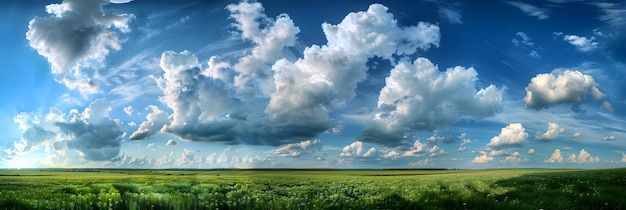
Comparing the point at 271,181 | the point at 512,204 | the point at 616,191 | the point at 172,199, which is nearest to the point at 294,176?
the point at 271,181

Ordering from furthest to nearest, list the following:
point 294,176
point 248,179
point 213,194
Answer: point 294,176 → point 248,179 → point 213,194

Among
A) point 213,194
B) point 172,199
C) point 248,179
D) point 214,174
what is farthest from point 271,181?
point 172,199

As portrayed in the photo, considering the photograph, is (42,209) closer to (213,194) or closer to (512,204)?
(213,194)

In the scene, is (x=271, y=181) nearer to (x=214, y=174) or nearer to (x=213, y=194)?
(x=214, y=174)

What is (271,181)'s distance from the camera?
2189cm

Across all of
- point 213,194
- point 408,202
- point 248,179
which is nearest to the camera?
point 408,202

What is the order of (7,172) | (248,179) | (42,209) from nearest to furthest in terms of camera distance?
(42,209) < (7,172) < (248,179)

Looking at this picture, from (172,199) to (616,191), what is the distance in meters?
16.9

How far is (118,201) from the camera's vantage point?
1471 cm

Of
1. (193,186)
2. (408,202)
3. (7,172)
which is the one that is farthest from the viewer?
(7,172)

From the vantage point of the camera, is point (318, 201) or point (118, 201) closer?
point (318, 201)

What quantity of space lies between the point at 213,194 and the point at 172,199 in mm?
1792

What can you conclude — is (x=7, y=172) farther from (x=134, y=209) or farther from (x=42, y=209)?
(x=134, y=209)

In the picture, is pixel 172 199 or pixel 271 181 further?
pixel 271 181
